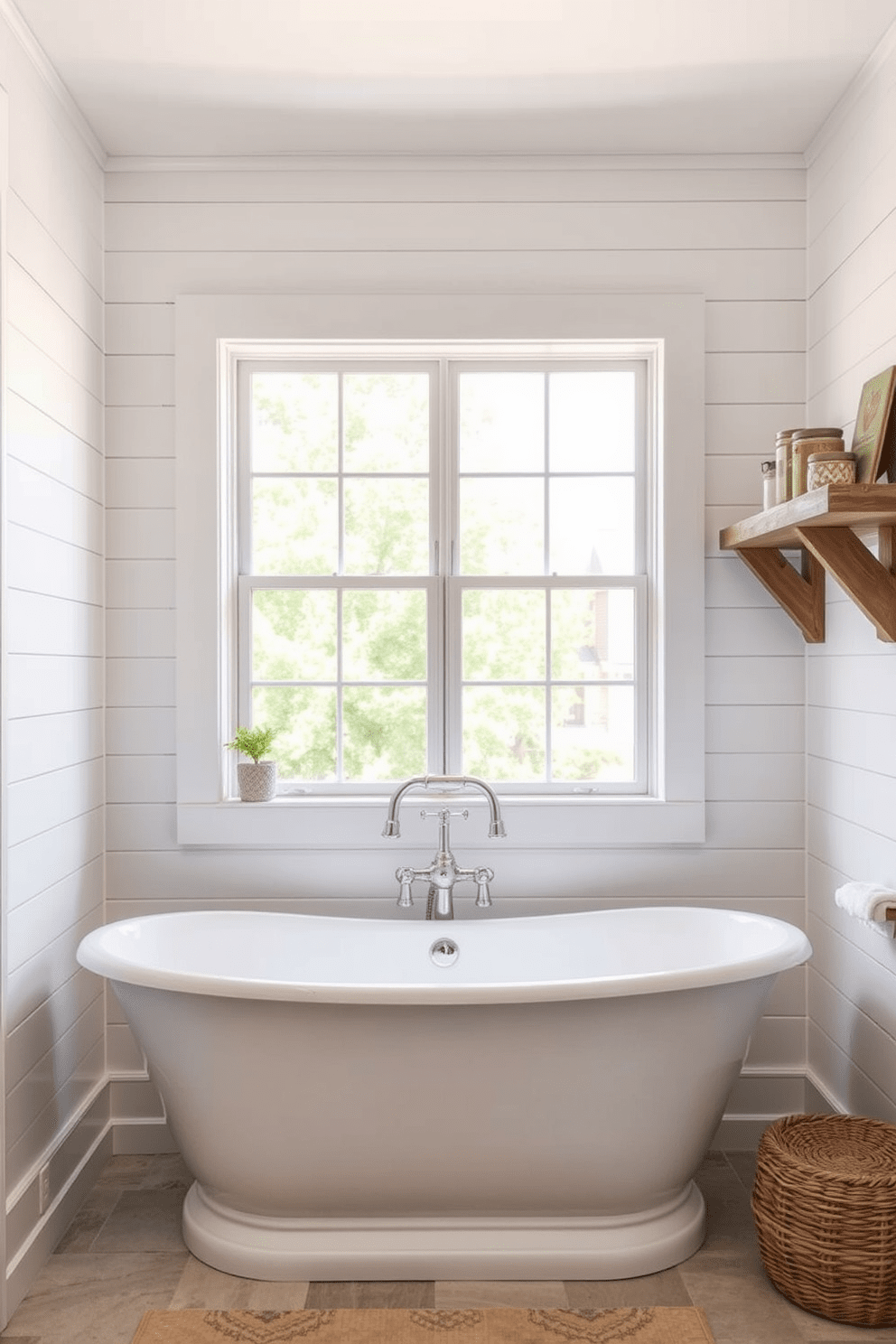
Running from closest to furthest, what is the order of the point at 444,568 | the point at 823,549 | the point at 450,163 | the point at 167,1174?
the point at 823,549
the point at 167,1174
the point at 450,163
the point at 444,568

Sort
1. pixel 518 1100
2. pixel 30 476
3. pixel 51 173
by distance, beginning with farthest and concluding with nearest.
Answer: pixel 51 173, pixel 30 476, pixel 518 1100

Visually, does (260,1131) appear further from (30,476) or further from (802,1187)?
(30,476)

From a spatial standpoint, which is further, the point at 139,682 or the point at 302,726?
the point at 302,726

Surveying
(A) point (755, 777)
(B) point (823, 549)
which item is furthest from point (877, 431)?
(A) point (755, 777)

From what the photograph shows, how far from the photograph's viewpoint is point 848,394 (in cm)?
263

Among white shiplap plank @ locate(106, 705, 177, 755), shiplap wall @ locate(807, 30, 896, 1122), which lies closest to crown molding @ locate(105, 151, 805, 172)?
shiplap wall @ locate(807, 30, 896, 1122)

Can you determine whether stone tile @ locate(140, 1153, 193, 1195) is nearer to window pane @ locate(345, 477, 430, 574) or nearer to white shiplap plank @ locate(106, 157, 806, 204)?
window pane @ locate(345, 477, 430, 574)

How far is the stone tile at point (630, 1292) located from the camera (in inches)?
85.6

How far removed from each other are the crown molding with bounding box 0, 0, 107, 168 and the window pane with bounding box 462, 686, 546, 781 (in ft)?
6.08

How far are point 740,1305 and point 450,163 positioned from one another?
2942 millimetres

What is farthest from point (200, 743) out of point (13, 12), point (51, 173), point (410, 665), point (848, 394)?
point (848, 394)

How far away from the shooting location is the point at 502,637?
3070 millimetres

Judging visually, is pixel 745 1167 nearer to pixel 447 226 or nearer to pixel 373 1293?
pixel 373 1293

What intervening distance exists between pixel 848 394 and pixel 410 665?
4.62 feet
